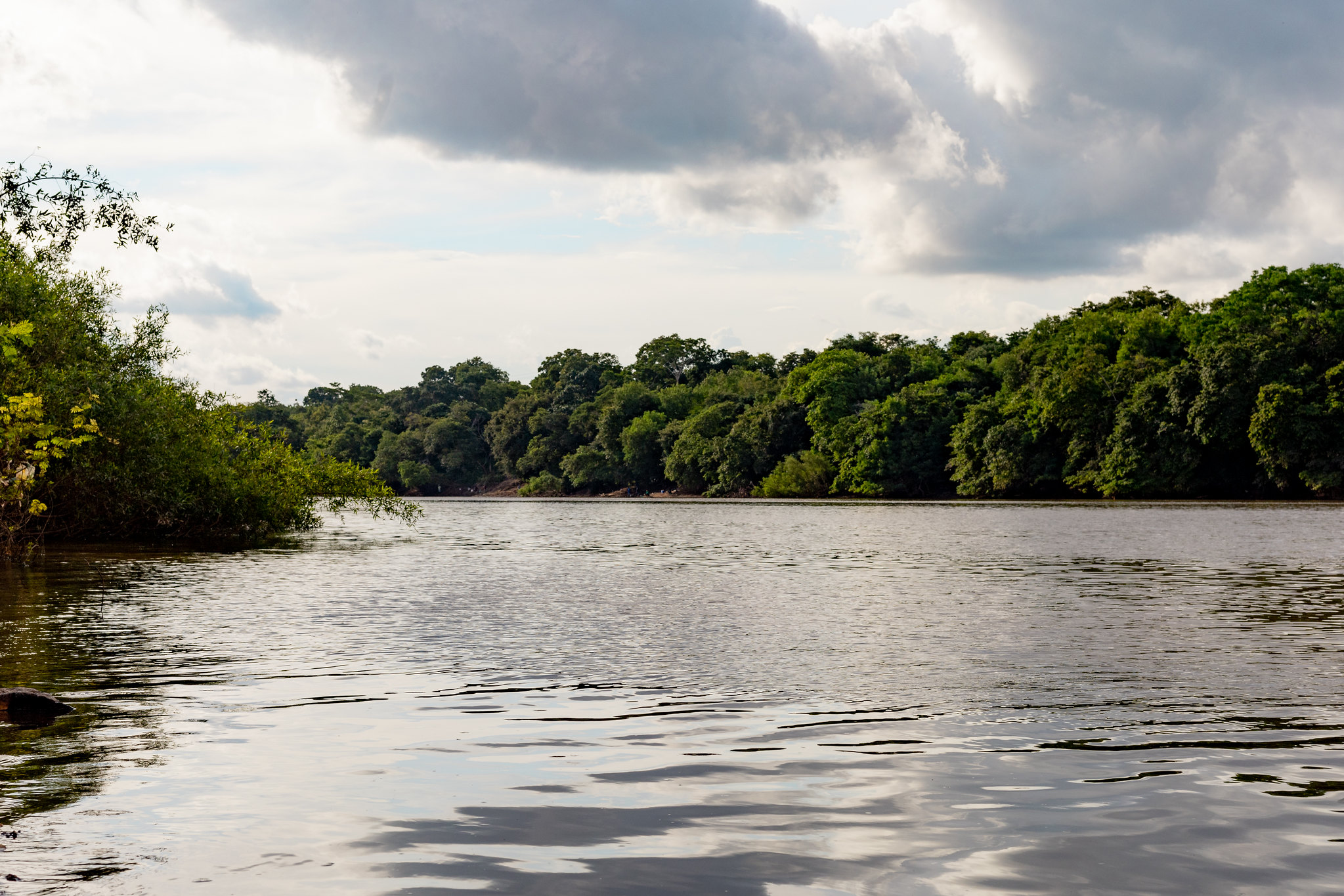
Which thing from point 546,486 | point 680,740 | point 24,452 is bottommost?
point 680,740

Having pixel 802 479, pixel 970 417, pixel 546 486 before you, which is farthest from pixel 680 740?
pixel 546 486

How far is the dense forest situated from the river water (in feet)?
110

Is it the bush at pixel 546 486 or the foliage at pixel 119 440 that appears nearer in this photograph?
the foliage at pixel 119 440

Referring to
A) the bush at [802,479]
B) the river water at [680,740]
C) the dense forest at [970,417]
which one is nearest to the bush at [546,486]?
the dense forest at [970,417]

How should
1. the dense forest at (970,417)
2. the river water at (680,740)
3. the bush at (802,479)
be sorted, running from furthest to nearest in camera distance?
the bush at (802,479) < the dense forest at (970,417) < the river water at (680,740)

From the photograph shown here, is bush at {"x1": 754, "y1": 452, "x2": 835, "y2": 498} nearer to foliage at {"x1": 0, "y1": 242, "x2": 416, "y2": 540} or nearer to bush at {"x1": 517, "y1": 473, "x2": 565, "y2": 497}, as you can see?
bush at {"x1": 517, "y1": 473, "x2": 565, "y2": 497}

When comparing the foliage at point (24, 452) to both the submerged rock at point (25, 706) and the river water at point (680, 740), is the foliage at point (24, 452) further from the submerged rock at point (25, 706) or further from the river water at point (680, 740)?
the submerged rock at point (25, 706)

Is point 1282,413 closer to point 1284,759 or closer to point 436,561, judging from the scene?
point 436,561

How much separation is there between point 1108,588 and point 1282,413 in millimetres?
72974

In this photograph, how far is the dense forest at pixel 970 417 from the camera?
299 ft

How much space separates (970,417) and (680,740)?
108821 millimetres

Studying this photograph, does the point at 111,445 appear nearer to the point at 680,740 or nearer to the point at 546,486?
the point at 680,740

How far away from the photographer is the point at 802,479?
129 m

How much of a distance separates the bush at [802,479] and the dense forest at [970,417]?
23 centimetres
